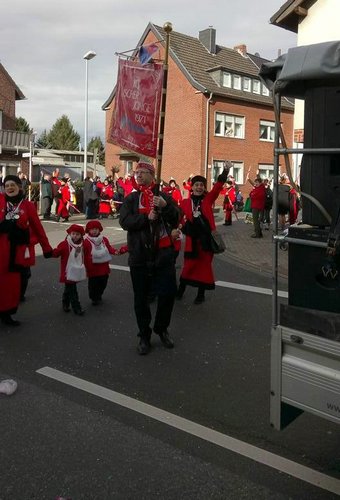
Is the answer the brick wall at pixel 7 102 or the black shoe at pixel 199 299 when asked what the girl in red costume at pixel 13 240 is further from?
the brick wall at pixel 7 102

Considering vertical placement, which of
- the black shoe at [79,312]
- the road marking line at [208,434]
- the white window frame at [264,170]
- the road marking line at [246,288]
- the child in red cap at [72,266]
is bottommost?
the road marking line at [208,434]

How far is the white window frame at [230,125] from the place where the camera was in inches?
1303

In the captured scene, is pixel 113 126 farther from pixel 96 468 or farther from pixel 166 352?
pixel 96 468

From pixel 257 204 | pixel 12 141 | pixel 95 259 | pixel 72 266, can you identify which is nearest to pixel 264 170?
pixel 12 141

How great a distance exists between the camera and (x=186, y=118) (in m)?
32.8

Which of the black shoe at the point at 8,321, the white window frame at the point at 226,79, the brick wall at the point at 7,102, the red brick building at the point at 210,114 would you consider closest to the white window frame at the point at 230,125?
the red brick building at the point at 210,114

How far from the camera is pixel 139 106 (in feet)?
16.6

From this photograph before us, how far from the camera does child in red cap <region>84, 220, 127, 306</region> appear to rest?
23.9ft

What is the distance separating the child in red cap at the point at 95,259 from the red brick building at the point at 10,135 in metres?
28.4

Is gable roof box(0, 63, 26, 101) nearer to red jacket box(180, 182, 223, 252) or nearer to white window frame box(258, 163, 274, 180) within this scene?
white window frame box(258, 163, 274, 180)

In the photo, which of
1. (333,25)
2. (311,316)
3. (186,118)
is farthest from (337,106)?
(186,118)

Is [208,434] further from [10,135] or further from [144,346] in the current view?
[10,135]

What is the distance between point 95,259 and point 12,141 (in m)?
30.8

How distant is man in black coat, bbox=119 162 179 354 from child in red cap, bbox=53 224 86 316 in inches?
72.6
